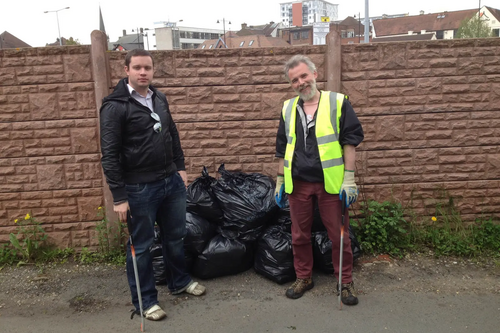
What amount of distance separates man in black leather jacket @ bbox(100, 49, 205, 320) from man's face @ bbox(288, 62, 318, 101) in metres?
1.02

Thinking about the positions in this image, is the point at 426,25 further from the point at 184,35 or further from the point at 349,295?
the point at 349,295

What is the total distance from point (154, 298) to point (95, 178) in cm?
166

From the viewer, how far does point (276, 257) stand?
375cm

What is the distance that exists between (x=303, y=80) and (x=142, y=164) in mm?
1369

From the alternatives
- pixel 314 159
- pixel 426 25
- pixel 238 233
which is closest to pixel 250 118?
pixel 238 233

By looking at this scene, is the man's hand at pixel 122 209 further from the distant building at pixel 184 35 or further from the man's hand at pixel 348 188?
the distant building at pixel 184 35

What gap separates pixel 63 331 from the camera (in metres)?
3.13

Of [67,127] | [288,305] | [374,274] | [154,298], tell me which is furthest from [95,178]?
[374,274]

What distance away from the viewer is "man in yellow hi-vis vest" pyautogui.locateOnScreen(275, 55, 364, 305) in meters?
3.19

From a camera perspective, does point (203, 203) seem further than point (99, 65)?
No

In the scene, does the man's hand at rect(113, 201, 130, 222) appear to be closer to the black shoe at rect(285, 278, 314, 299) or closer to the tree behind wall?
the black shoe at rect(285, 278, 314, 299)

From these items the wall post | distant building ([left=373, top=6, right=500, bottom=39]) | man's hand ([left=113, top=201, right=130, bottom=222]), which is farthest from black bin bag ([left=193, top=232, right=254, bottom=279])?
distant building ([left=373, top=6, right=500, bottom=39])

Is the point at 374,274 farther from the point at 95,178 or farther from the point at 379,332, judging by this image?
the point at 95,178

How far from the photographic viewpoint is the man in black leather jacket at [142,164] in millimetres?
2936
